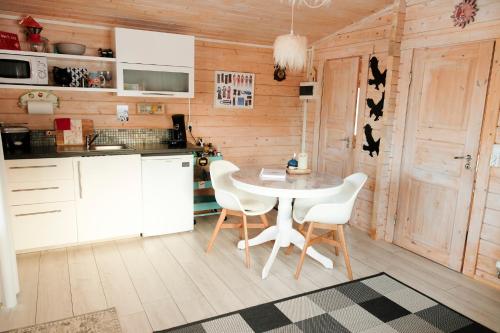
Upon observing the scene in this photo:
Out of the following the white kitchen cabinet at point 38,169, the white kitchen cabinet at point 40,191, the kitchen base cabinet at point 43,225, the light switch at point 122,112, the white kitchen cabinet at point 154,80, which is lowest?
the kitchen base cabinet at point 43,225

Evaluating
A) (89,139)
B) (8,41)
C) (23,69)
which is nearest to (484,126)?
(89,139)

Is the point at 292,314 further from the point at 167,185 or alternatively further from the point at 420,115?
the point at 420,115

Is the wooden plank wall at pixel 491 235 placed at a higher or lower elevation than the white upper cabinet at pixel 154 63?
lower

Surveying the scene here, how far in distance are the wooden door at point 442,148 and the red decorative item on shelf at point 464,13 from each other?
19 cm

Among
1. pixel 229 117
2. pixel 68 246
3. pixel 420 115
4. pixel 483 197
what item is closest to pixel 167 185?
pixel 68 246

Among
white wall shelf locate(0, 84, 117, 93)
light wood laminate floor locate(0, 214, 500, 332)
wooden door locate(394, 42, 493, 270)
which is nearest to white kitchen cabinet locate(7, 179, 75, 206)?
light wood laminate floor locate(0, 214, 500, 332)

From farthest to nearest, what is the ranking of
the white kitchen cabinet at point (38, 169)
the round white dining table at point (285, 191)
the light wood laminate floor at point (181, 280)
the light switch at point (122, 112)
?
1. the light switch at point (122, 112)
2. the white kitchen cabinet at point (38, 169)
3. the round white dining table at point (285, 191)
4. the light wood laminate floor at point (181, 280)

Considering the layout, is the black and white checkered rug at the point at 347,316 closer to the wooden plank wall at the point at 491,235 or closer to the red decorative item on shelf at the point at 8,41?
the wooden plank wall at the point at 491,235

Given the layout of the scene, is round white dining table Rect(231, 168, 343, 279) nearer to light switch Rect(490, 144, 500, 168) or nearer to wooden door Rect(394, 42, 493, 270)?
wooden door Rect(394, 42, 493, 270)

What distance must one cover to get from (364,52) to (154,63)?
2.20m

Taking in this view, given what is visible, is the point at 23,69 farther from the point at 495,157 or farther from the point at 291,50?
the point at 495,157

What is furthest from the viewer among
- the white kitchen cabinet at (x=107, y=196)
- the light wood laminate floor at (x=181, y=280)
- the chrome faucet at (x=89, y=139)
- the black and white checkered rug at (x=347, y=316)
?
the chrome faucet at (x=89, y=139)

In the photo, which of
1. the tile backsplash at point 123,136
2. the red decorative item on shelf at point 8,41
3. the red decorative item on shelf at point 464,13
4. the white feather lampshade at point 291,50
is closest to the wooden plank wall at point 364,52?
the red decorative item on shelf at point 464,13

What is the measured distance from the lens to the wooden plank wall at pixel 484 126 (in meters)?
2.73
